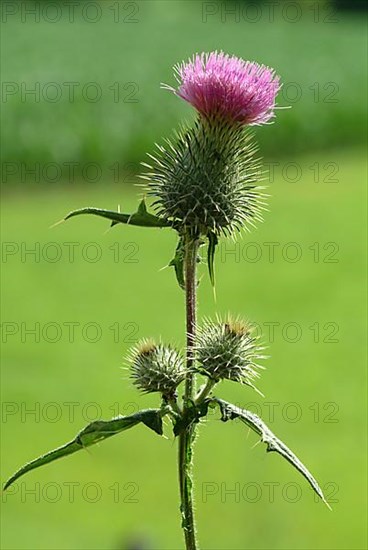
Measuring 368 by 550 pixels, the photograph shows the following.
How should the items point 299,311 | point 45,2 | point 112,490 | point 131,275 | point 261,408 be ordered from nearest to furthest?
point 112,490
point 261,408
point 299,311
point 131,275
point 45,2

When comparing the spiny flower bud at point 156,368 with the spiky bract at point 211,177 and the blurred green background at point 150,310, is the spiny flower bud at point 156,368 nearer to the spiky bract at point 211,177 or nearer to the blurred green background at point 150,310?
the spiky bract at point 211,177

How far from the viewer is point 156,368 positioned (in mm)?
2334

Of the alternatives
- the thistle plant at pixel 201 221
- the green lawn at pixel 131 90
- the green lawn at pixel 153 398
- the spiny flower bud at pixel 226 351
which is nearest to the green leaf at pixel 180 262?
the thistle plant at pixel 201 221

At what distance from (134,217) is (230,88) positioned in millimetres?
399

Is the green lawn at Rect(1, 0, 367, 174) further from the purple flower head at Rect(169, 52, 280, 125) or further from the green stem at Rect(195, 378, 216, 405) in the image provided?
the green stem at Rect(195, 378, 216, 405)

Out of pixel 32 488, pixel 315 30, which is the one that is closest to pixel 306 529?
pixel 32 488

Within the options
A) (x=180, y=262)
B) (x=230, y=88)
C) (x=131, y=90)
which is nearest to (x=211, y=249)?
(x=180, y=262)

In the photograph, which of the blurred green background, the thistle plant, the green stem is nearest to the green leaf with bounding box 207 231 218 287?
the thistle plant

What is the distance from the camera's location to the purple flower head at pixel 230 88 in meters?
2.37

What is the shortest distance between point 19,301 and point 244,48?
52.7ft

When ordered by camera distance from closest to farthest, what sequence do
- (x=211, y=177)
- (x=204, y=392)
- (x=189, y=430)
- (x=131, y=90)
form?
(x=189, y=430), (x=204, y=392), (x=211, y=177), (x=131, y=90)

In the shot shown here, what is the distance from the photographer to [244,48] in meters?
25.5

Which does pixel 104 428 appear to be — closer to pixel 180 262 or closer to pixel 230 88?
pixel 180 262

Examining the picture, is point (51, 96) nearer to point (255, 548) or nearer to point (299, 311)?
point (299, 311)
